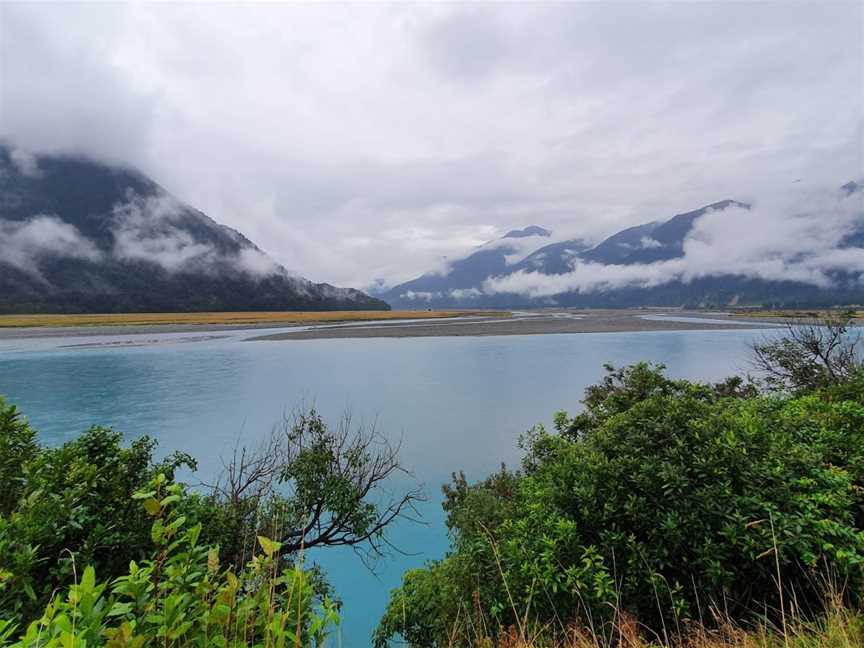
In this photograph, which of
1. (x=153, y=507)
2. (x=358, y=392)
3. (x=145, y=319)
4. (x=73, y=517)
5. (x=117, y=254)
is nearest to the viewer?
(x=153, y=507)

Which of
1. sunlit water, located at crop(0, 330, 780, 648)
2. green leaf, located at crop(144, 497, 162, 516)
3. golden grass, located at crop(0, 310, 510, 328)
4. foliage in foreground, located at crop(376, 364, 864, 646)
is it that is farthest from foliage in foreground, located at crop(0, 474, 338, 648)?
golden grass, located at crop(0, 310, 510, 328)

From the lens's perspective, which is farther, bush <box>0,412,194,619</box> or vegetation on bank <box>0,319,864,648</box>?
vegetation on bank <box>0,319,864,648</box>

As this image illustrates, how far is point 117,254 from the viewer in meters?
154

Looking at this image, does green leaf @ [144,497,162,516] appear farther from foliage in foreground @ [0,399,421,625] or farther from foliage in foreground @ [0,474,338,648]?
foliage in foreground @ [0,399,421,625]

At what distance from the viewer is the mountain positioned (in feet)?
423

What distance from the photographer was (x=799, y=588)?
3.57 m

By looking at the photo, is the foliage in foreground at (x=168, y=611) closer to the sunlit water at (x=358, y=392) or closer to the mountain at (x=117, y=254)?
the sunlit water at (x=358, y=392)

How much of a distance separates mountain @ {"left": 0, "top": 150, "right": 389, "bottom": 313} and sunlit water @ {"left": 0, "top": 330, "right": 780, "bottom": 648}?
95244mm

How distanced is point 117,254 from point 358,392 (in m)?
170

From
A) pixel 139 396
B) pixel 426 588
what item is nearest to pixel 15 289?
pixel 139 396

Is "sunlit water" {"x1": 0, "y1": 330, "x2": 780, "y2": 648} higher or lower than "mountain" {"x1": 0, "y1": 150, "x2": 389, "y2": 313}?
lower

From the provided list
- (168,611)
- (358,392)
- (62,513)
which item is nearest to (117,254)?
(358,392)

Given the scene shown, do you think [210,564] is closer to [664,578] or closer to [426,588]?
[664,578]

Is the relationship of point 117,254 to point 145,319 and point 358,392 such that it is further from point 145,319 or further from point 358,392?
point 358,392
